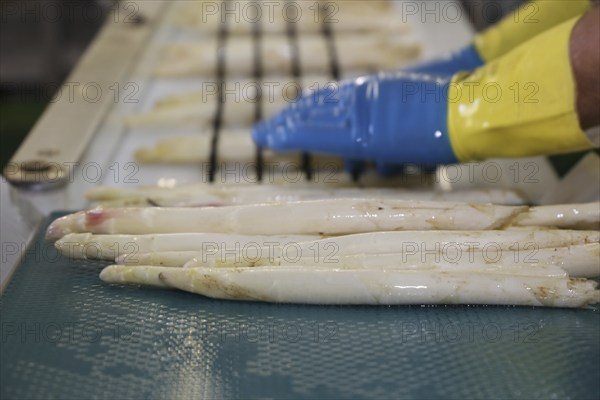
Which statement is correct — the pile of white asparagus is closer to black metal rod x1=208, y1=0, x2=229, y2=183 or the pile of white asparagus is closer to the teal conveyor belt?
the teal conveyor belt

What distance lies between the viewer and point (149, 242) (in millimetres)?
1360

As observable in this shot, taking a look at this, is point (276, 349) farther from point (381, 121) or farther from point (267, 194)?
point (381, 121)

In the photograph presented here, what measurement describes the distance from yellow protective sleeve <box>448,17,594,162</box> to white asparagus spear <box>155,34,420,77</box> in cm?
97

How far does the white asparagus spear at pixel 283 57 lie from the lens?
100 inches

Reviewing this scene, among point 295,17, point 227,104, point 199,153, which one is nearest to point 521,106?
point 199,153

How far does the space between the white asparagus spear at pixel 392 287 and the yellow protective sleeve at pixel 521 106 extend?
1.24 ft

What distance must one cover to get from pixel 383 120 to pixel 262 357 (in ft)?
2.31

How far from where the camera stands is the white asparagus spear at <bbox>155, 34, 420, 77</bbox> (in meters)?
2.55

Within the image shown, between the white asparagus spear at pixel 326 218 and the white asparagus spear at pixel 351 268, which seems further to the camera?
the white asparagus spear at pixel 326 218

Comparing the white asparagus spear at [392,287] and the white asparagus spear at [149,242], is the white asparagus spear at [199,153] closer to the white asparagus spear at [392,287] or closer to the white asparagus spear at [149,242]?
the white asparagus spear at [149,242]

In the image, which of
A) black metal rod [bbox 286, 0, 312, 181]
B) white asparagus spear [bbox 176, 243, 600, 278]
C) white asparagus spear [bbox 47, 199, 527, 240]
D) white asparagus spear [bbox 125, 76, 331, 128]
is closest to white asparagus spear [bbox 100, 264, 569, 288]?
white asparagus spear [bbox 176, 243, 600, 278]

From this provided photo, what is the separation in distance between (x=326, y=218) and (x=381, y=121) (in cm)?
36

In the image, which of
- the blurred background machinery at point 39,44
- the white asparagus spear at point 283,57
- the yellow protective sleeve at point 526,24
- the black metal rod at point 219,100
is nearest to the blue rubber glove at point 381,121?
the black metal rod at point 219,100

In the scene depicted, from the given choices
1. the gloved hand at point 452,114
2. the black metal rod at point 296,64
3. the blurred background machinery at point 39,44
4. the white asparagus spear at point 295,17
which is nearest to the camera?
the gloved hand at point 452,114
